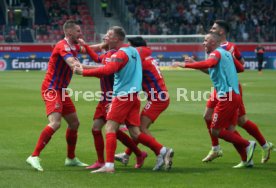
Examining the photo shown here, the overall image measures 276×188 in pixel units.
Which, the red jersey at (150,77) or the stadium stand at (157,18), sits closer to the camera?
the red jersey at (150,77)

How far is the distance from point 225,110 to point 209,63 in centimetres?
87

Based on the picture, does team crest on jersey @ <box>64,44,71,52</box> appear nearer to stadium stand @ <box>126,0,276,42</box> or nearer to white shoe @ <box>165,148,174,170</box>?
white shoe @ <box>165,148,174,170</box>

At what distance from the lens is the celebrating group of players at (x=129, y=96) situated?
11531mm

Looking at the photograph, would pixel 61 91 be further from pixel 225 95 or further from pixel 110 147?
pixel 225 95

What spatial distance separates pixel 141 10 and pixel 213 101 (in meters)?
44.7

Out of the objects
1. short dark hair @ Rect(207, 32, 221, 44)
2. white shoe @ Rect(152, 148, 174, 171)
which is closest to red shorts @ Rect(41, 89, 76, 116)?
white shoe @ Rect(152, 148, 174, 171)

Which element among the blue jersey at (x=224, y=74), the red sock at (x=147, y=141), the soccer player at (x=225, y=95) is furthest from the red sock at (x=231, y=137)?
the red sock at (x=147, y=141)

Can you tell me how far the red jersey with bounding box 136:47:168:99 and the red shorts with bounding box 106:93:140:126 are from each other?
36.3 inches

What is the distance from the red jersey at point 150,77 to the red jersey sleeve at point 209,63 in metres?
1.10

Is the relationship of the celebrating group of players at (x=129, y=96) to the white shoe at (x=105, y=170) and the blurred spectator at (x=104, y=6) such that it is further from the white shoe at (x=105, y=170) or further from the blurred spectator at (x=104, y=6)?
the blurred spectator at (x=104, y=6)

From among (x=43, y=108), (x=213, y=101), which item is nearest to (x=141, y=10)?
(x=43, y=108)

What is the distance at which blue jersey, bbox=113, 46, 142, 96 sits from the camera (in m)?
11.5

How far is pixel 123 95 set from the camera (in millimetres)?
11555

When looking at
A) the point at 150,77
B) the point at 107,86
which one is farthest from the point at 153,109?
the point at 107,86
